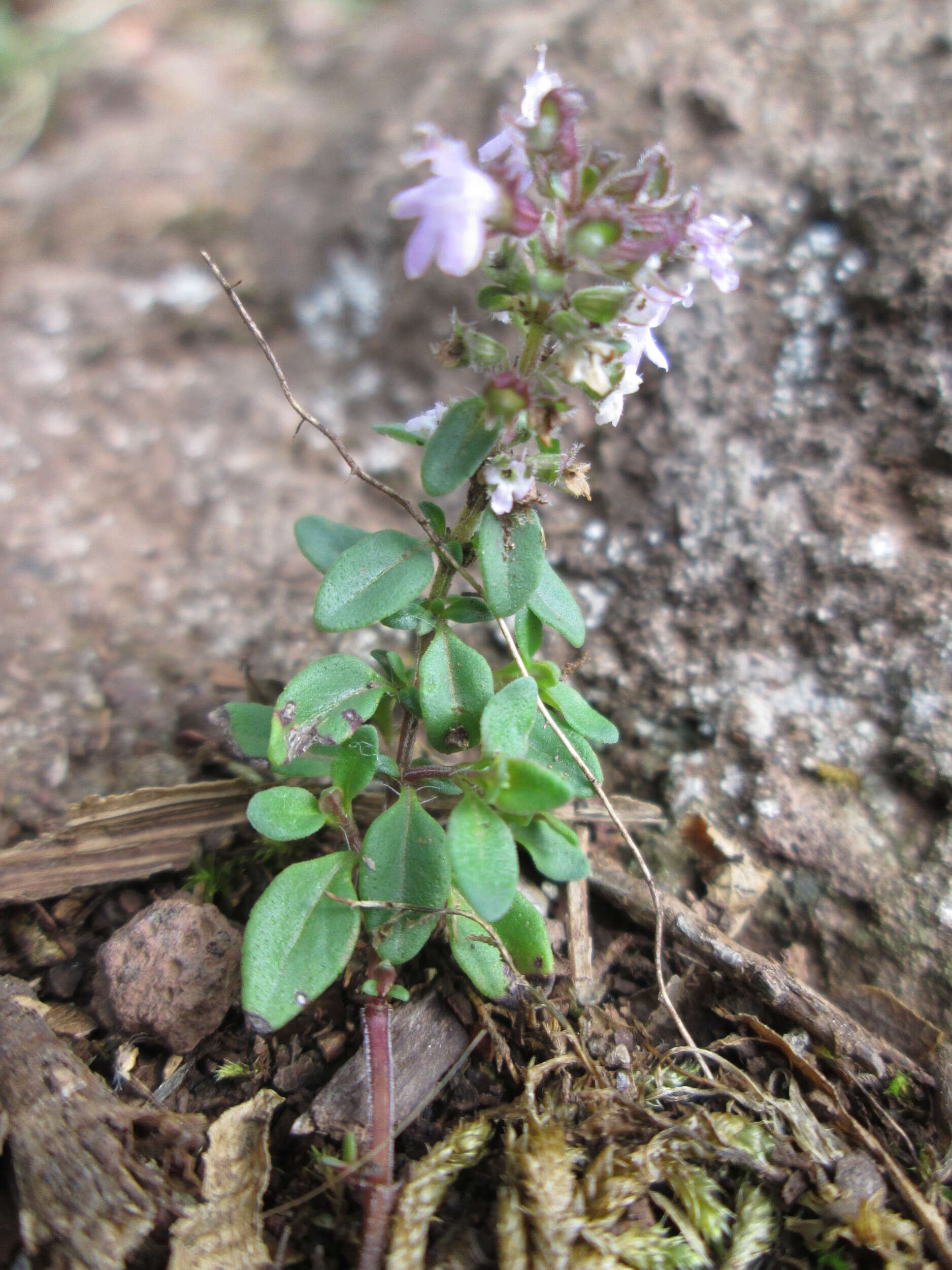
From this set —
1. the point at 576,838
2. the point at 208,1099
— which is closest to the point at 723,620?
the point at 576,838

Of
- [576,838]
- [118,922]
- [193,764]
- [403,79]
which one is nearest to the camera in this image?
[576,838]

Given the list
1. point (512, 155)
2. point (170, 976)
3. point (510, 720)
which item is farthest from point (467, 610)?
point (170, 976)

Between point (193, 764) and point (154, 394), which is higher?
point (154, 394)

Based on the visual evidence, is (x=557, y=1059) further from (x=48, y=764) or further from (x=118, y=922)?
(x=48, y=764)

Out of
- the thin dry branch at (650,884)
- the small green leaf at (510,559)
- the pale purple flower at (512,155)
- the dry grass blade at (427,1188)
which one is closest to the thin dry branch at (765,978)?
the thin dry branch at (650,884)

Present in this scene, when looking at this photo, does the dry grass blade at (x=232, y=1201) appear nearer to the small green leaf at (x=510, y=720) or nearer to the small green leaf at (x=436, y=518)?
the small green leaf at (x=510, y=720)

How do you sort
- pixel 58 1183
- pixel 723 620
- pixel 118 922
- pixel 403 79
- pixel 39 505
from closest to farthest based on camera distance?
pixel 58 1183, pixel 118 922, pixel 723 620, pixel 39 505, pixel 403 79

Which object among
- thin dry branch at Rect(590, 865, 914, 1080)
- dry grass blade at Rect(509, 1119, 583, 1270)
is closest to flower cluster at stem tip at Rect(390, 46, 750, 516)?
thin dry branch at Rect(590, 865, 914, 1080)
